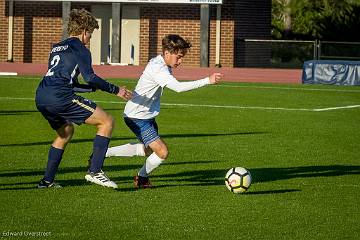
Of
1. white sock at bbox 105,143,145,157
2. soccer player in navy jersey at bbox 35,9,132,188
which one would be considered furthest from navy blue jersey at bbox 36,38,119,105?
white sock at bbox 105,143,145,157

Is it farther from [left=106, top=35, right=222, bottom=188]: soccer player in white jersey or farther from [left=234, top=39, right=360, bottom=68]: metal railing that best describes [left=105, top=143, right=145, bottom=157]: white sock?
[left=234, top=39, right=360, bottom=68]: metal railing

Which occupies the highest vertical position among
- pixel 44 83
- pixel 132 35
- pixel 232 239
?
pixel 132 35

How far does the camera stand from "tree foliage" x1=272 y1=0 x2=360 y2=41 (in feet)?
186

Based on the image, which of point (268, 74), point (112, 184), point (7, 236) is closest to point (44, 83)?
point (112, 184)

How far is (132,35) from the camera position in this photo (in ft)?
145

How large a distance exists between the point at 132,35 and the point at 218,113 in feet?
73.1

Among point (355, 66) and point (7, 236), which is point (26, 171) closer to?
point (7, 236)

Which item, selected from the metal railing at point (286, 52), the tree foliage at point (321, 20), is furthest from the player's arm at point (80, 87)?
the tree foliage at point (321, 20)

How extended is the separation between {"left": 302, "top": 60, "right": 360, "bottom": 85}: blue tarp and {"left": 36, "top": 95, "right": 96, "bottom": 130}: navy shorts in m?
22.1

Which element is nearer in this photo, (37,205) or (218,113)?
(37,205)

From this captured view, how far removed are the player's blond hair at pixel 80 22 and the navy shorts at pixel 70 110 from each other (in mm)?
682

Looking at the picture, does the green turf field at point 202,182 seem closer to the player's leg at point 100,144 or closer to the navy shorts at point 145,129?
the player's leg at point 100,144

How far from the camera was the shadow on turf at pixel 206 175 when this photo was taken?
12.0 m

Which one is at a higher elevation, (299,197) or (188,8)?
(188,8)
